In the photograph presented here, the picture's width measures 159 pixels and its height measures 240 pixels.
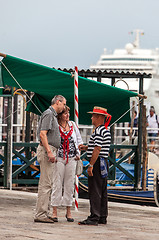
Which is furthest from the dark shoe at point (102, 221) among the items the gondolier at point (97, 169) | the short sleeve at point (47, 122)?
the short sleeve at point (47, 122)

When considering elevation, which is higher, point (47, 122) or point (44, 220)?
point (47, 122)

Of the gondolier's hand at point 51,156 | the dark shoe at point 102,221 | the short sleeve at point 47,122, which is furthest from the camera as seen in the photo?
the dark shoe at point 102,221

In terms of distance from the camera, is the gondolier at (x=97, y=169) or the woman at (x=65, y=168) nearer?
the gondolier at (x=97, y=169)

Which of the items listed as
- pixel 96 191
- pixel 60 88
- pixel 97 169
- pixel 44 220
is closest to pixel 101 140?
pixel 97 169

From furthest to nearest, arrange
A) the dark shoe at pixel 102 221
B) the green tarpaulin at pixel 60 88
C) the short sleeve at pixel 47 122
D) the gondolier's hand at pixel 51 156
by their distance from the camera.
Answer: the green tarpaulin at pixel 60 88 < the dark shoe at pixel 102 221 < the short sleeve at pixel 47 122 < the gondolier's hand at pixel 51 156

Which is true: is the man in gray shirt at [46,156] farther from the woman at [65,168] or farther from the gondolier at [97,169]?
the gondolier at [97,169]

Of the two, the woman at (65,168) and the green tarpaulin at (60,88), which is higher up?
the green tarpaulin at (60,88)

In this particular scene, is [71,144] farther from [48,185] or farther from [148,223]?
[148,223]

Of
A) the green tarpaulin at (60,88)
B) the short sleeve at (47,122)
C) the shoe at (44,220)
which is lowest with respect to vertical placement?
the shoe at (44,220)

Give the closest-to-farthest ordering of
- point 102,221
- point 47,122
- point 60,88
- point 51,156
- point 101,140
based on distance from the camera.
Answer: point 51,156, point 47,122, point 101,140, point 102,221, point 60,88

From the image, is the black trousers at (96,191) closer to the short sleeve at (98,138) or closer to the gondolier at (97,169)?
the gondolier at (97,169)

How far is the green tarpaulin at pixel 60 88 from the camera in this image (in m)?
11.5

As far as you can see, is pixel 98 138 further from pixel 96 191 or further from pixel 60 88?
pixel 60 88

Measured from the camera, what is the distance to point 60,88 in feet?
40.0
